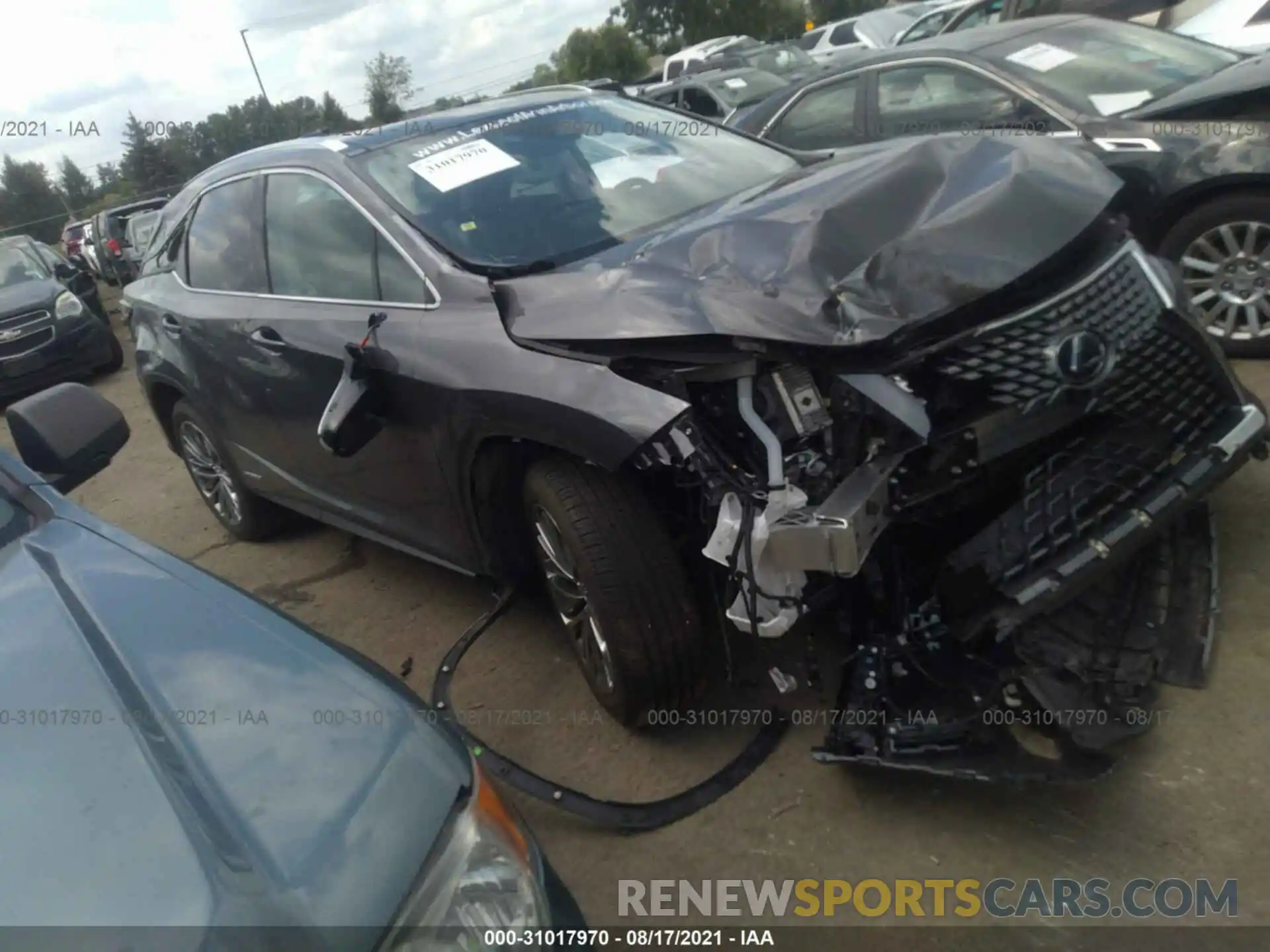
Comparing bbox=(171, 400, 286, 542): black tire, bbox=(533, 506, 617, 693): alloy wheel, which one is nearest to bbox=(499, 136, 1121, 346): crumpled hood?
bbox=(533, 506, 617, 693): alloy wheel

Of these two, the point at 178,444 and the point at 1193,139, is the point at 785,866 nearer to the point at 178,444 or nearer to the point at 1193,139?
the point at 1193,139

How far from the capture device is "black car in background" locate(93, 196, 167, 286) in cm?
1653

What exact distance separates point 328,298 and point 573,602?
1405 mm

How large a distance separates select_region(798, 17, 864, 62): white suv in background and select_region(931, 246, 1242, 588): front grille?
16656 mm

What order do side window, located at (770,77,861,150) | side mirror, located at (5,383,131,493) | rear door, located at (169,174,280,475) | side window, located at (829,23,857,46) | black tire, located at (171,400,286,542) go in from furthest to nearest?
side window, located at (829,23,857,46) → side window, located at (770,77,861,150) → black tire, located at (171,400,286,542) → rear door, located at (169,174,280,475) → side mirror, located at (5,383,131,493)

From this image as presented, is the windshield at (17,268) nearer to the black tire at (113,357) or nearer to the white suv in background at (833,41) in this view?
the black tire at (113,357)

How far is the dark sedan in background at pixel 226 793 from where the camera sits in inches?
52.2

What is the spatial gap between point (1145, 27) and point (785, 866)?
5.14 metres

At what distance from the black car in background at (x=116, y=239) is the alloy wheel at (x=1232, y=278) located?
594 inches

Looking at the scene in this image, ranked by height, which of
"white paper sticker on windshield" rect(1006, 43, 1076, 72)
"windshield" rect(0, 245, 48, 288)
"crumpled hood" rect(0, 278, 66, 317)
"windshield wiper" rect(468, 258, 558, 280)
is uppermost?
"white paper sticker on windshield" rect(1006, 43, 1076, 72)

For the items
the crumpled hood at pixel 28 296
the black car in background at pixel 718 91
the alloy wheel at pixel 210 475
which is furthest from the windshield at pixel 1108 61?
the crumpled hood at pixel 28 296

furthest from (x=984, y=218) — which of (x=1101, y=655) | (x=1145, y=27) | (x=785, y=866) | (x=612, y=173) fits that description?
(x=1145, y=27)

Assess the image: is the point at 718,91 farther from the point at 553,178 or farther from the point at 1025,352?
the point at 1025,352

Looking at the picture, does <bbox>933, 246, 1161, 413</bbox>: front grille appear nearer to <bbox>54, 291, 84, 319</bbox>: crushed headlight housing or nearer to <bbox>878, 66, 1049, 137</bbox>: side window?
<bbox>878, 66, 1049, 137</bbox>: side window
